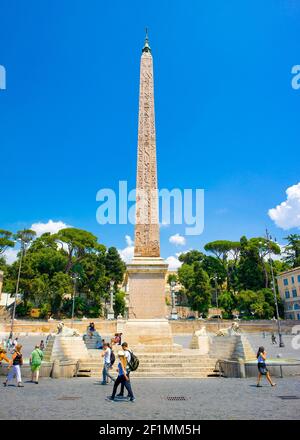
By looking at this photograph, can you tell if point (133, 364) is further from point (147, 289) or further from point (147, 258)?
point (147, 258)

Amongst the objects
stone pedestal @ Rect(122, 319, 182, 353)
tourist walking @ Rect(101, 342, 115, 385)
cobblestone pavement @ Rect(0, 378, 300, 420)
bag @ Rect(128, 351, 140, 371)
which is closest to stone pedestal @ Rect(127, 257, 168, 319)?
stone pedestal @ Rect(122, 319, 182, 353)

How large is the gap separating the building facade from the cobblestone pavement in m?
42.1

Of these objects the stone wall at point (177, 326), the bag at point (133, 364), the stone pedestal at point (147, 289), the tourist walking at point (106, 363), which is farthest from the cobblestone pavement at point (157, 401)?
the stone wall at point (177, 326)

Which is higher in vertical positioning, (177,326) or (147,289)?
(147,289)

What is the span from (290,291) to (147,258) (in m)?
42.6

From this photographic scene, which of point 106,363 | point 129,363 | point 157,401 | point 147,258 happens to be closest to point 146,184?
point 147,258

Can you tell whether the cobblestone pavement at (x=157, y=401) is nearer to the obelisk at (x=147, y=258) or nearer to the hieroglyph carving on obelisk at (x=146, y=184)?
the obelisk at (x=147, y=258)

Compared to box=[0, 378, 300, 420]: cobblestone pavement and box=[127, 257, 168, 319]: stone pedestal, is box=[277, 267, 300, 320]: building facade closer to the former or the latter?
box=[127, 257, 168, 319]: stone pedestal

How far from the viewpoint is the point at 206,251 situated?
6500 cm

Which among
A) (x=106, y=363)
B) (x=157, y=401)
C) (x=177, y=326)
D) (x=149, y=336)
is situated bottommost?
(x=177, y=326)

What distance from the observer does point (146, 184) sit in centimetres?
1490

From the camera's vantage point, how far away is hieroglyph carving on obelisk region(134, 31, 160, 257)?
1433 cm

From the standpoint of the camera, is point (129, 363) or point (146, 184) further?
point (146, 184)
